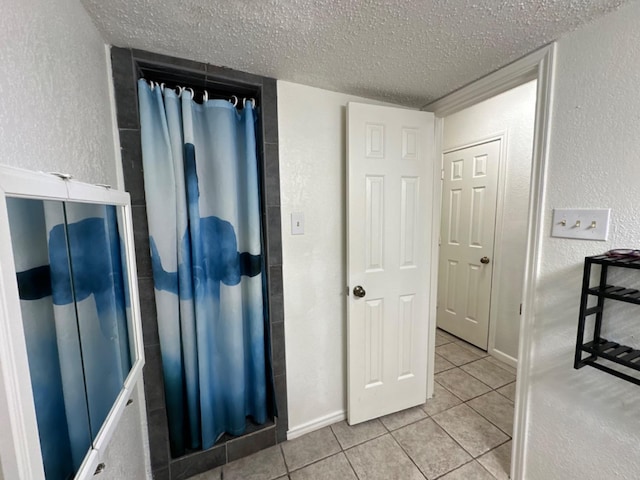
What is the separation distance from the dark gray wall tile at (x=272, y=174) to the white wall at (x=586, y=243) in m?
1.25

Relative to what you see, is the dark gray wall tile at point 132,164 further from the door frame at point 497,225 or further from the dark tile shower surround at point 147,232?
the door frame at point 497,225

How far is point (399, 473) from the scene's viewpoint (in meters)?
1.36

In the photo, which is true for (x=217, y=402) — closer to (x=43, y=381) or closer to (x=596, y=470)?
(x=43, y=381)

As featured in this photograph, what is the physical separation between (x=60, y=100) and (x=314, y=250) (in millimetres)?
1163

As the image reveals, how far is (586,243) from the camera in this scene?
1.03 metres

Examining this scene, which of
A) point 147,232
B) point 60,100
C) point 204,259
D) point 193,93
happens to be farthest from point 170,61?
point 204,259

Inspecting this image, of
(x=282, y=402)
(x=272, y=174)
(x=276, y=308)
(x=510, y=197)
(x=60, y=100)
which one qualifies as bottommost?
(x=282, y=402)

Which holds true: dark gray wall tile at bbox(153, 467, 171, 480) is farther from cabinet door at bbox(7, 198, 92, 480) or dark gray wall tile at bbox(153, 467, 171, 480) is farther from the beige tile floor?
cabinet door at bbox(7, 198, 92, 480)

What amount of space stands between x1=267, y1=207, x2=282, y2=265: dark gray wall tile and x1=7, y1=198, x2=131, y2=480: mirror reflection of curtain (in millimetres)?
684

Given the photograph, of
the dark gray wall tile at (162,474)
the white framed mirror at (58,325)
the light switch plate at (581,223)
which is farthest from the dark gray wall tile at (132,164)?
the light switch plate at (581,223)

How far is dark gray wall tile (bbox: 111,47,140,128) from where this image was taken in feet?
3.59

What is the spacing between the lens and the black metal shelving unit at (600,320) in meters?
0.88

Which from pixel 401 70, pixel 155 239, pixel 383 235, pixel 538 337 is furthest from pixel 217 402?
pixel 401 70

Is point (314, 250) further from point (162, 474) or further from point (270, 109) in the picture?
point (162, 474)
